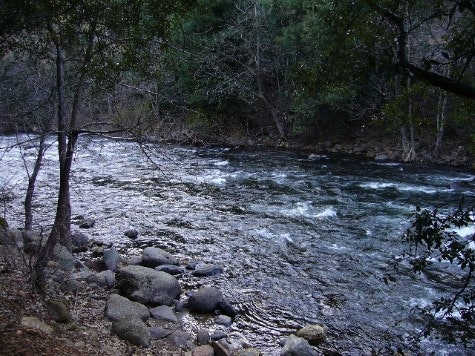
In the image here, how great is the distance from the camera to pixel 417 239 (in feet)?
12.7

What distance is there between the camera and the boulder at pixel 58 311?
220 inches

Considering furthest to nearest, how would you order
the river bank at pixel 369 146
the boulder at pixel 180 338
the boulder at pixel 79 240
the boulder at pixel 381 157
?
the boulder at pixel 381 157, the river bank at pixel 369 146, the boulder at pixel 79 240, the boulder at pixel 180 338

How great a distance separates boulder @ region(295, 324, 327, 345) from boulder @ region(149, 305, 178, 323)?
77.9 inches

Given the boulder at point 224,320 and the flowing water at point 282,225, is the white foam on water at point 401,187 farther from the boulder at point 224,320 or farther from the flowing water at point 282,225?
the boulder at point 224,320

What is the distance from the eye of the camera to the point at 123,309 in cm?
664

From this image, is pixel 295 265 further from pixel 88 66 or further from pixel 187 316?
pixel 88 66

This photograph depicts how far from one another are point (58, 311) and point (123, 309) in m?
1.18

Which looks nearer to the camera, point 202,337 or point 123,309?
point 202,337

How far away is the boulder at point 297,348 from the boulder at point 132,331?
1900 millimetres

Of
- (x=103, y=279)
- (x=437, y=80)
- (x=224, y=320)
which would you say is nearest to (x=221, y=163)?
(x=103, y=279)

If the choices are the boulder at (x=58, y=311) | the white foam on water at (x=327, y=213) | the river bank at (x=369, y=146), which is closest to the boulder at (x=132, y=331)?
the boulder at (x=58, y=311)

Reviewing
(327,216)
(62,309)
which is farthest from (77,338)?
(327,216)

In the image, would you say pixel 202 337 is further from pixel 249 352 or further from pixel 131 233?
pixel 131 233

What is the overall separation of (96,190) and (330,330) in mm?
10482
